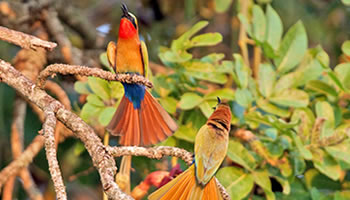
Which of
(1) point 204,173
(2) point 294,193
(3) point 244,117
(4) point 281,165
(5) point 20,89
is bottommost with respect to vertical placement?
(2) point 294,193

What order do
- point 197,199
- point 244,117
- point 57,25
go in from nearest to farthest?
point 197,199
point 244,117
point 57,25

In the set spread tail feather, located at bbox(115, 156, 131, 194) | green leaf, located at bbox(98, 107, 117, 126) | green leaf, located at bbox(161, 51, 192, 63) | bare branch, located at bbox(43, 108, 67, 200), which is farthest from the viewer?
green leaf, located at bbox(161, 51, 192, 63)

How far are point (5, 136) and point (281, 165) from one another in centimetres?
141

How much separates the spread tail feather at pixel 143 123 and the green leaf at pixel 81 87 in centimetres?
40

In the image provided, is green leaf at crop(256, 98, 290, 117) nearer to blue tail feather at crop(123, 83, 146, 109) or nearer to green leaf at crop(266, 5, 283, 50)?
green leaf at crop(266, 5, 283, 50)

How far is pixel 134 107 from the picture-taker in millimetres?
1407

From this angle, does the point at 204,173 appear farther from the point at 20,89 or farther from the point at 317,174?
the point at 317,174

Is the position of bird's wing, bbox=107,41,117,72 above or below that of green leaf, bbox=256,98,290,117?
above

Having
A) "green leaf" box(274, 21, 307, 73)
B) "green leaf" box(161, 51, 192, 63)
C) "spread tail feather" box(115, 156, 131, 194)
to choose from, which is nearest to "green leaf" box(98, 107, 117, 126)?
"spread tail feather" box(115, 156, 131, 194)

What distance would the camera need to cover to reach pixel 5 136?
8.13ft

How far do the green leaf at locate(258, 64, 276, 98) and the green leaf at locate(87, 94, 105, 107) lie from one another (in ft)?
1.89

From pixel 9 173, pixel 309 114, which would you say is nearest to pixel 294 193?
pixel 309 114

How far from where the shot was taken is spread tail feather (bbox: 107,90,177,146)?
1352 mm

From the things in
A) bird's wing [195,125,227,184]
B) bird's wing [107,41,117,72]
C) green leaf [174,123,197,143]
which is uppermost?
bird's wing [107,41,117,72]
